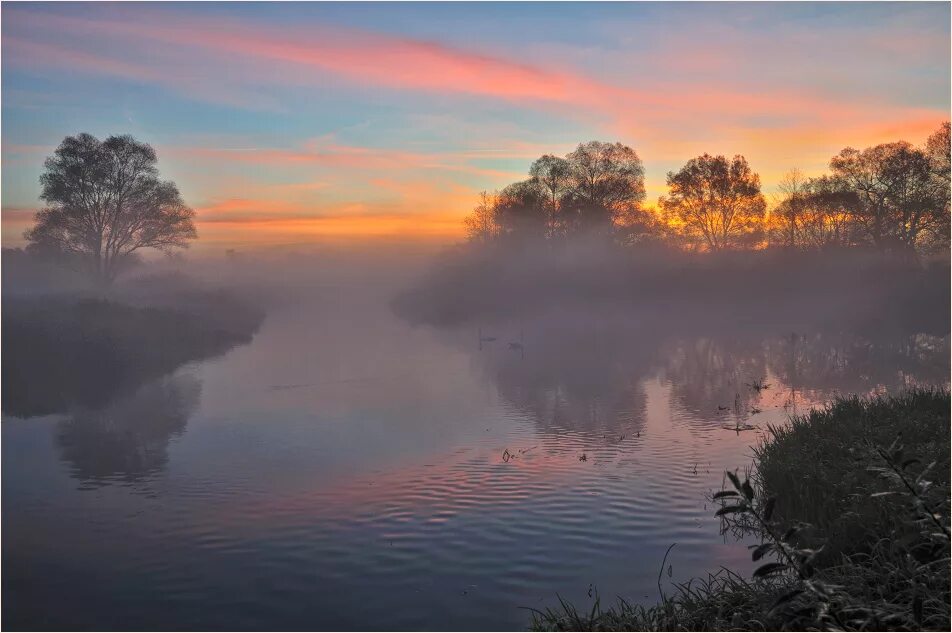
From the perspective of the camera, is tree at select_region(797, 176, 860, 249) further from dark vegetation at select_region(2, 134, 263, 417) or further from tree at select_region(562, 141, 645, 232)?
dark vegetation at select_region(2, 134, 263, 417)

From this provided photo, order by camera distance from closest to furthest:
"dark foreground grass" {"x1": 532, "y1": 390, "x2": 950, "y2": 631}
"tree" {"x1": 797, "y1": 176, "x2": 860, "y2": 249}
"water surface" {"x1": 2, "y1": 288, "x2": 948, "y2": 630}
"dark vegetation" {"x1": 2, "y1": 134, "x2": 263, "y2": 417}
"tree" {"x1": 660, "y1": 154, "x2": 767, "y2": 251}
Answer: "dark foreground grass" {"x1": 532, "y1": 390, "x2": 950, "y2": 631} < "water surface" {"x1": 2, "y1": 288, "x2": 948, "y2": 630} < "dark vegetation" {"x1": 2, "y1": 134, "x2": 263, "y2": 417} < "tree" {"x1": 797, "y1": 176, "x2": 860, "y2": 249} < "tree" {"x1": 660, "y1": 154, "x2": 767, "y2": 251}

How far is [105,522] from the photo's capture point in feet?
50.1

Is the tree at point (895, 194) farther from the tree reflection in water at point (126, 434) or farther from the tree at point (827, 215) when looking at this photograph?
the tree reflection in water at point (126, 434)

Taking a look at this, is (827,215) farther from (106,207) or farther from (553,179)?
(106,207)

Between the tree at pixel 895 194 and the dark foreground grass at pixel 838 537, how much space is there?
147 feet

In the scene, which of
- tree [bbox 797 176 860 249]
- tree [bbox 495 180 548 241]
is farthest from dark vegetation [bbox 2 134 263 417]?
tree [bbox 797 176 860 249]

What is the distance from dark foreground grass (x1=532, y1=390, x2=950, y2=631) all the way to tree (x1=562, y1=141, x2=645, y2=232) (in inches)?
2115

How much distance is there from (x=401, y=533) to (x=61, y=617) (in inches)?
214

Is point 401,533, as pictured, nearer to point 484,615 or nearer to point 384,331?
point 484,615

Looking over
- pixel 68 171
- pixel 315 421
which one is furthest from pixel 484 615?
pixel 68 171

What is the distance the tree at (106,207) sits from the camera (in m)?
50.5

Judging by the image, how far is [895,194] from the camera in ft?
190

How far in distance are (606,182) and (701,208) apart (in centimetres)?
922

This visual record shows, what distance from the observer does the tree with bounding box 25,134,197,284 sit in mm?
50500
